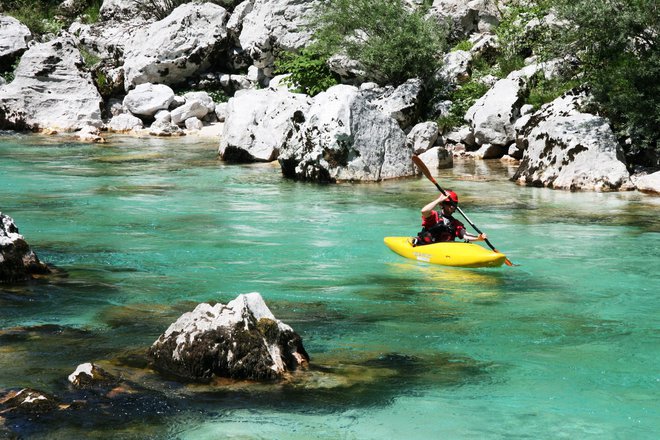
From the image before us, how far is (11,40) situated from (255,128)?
40.4 feet

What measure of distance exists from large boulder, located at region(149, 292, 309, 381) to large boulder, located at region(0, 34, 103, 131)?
18.2 m

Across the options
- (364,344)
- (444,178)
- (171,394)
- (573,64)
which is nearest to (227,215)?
(444,178)

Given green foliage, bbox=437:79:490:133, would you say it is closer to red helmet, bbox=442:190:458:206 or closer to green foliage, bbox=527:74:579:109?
green foliage, bbox=527:74:579:109

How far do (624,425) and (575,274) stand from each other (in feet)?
12.0

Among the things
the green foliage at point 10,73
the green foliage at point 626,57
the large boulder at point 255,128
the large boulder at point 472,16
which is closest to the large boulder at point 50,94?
the green foliage at point 10,73

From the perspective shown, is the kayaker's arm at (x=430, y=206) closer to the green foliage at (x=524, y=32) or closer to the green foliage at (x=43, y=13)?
the green foliage at (x=524, y=32)

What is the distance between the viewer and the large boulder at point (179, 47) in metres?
24.5

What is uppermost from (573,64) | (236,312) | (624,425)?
(573,64)

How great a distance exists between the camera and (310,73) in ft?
70.5

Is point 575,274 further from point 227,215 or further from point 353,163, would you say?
point 353,163

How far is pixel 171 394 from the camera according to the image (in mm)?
A: 4590

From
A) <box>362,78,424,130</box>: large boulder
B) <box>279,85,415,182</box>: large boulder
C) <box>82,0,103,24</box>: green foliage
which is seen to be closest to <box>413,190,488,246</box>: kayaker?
<box>279,85,415,182</box>: large boulder

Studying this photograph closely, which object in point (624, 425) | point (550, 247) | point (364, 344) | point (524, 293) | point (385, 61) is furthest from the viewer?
point (385, 61)

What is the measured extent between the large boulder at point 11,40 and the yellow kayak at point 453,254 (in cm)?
1991
